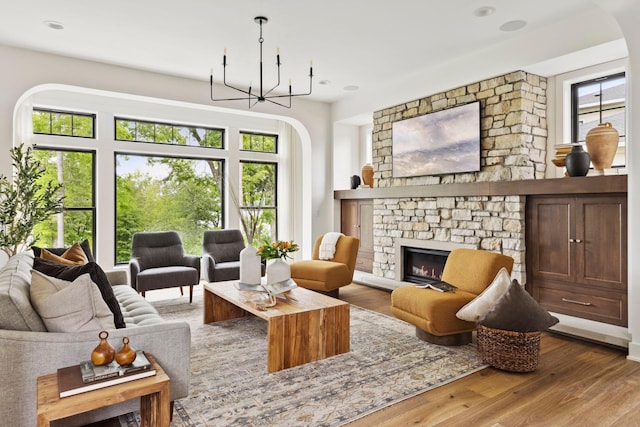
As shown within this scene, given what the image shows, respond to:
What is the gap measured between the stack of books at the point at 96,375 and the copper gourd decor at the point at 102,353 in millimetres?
21

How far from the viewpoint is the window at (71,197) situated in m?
5.47

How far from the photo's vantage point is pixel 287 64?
497 centimetres

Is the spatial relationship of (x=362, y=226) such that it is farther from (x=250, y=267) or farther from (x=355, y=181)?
(x=250, y=267)

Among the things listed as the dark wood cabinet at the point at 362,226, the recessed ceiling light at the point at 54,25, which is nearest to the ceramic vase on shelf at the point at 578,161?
the dark wood cabinet at the point at 362,226

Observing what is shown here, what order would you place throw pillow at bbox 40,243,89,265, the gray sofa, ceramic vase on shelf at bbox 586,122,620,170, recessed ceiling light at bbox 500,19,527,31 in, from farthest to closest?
recessed ceiling light at bbox 500,19,527,31, ceramic vase on shelf at bbox 586,122,620,170, throw pillow at bbox 40,243,89,265, the gray sofa

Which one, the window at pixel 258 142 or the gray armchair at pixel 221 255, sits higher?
the window at pixel 258 142

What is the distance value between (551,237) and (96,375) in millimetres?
4080

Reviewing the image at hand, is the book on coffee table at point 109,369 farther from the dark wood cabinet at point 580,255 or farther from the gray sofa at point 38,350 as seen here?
the dark wood cabinet at point 580,255

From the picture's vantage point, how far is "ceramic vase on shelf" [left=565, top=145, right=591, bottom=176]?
3.78m

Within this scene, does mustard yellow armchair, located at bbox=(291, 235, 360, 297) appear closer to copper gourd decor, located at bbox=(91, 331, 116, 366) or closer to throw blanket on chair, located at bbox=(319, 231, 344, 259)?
throw blanket on chair, located at bbox=(319, 231, 344, 259)

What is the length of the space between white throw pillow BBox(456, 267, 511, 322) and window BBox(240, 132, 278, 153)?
4.97 m

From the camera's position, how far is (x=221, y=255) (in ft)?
18.3

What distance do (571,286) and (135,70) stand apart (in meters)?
5.56

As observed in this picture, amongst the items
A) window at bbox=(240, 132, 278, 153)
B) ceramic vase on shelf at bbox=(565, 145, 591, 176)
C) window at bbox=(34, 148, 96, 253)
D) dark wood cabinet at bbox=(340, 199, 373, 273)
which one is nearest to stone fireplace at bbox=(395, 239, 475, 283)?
dark wood cabinet at bbox=(340, 199, 373, 273)
